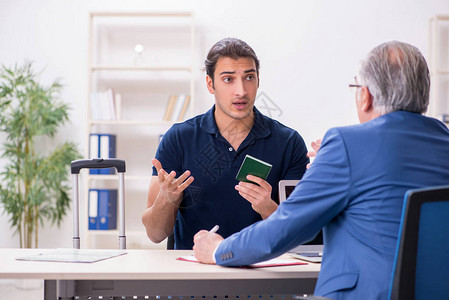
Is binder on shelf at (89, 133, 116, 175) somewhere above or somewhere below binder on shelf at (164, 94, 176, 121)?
below

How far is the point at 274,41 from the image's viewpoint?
4.73 metres

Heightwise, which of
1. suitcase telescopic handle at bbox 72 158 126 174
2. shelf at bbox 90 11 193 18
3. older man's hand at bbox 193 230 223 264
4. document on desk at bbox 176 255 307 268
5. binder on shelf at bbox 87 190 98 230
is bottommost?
binder on shelf at bbox 87 190 98 230

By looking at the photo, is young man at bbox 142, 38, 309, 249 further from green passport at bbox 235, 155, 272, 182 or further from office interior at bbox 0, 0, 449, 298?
office interior at bbox 0, 0, 449, 298

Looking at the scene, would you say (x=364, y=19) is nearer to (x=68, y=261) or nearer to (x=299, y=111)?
(x=299, y=111)

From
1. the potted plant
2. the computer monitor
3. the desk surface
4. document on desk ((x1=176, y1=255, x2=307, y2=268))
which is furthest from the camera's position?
the potted plant

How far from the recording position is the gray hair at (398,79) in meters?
1.34

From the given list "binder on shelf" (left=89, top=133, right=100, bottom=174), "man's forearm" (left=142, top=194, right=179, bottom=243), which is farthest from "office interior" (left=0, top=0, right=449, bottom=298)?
"man's forearm" (left=142, top=194, right=179, bottom=243)

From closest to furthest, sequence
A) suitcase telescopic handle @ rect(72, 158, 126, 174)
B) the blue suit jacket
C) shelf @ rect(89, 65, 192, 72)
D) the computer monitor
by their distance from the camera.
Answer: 1. the blue suit jacket
2. the computer monitor
3. suitcase telescopic handle @ rect(72, 158, 126, 174)
4. shelf @ rect(89, 65, 192, 72)

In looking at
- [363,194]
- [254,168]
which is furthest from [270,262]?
[363,194]

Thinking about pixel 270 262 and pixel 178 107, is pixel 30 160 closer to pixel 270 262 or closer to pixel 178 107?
pixel 178 107

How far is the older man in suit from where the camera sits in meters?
1.26

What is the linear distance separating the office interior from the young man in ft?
→ 7.71

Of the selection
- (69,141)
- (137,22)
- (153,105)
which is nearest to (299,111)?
(153,105)

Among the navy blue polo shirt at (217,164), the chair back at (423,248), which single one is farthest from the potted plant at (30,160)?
the chair back at (423,248)
